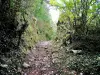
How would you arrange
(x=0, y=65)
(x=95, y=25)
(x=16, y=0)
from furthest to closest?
(x=95, y=25), (x=16, y=0), (x=0, y=65)

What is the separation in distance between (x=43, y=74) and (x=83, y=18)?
4.62m

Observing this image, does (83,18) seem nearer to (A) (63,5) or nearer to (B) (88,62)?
(A) (63,5)

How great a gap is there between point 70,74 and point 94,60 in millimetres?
1276

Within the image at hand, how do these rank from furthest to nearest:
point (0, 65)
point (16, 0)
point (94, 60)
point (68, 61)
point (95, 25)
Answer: point (95, 25)
point (16, 0)
point (68, 61)
point (94, 60)
point (0, 65)

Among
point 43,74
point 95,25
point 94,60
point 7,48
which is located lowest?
point 43,74

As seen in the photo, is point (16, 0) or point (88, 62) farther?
point (16, 0)

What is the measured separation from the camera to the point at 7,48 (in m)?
7.15

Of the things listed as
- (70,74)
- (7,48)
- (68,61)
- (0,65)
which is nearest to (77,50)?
(68,61)

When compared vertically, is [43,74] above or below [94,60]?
below

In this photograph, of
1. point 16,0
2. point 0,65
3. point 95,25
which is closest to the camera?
point 0,65

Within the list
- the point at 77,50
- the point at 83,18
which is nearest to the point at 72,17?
the point at 83,18

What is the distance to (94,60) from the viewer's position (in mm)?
6977

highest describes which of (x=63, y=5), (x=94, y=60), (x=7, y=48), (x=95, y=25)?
(x=63, y=5)

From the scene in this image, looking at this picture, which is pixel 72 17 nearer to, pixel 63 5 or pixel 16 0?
pixel 63 5
